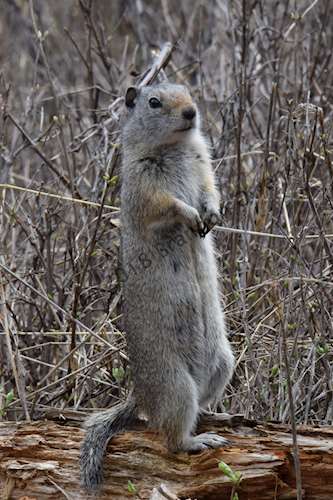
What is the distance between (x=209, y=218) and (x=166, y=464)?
4.06 feet

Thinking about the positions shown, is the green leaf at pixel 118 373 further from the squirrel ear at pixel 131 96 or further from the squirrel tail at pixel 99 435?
the squirrel ear at pixel 131 96

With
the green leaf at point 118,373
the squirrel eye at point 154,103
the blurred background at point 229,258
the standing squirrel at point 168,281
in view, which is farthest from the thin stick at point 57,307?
the squirrel eye at point 154,103

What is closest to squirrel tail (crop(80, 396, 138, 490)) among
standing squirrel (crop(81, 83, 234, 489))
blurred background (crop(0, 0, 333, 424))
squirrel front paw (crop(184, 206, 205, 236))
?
standing squirrel (crop(81, 83, 234, 489))

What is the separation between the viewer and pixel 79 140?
656 centimetres

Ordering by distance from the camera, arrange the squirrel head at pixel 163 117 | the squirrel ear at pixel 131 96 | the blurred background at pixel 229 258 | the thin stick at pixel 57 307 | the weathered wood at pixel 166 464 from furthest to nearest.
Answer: the thin stick at pixel 57 307
the blurred background at pixel 229 258
the squirrel ear at pixel 131 96
the squirrel head at pixel 163 117
the weathered wood at pixel 166 464

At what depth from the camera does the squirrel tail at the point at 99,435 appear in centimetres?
420

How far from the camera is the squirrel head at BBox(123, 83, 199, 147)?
4.52 m

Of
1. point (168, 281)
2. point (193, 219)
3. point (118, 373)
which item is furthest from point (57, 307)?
point (193, 219)

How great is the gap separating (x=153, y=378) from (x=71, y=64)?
6589 mm

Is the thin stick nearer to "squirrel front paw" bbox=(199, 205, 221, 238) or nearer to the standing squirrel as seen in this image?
the standing squirrel

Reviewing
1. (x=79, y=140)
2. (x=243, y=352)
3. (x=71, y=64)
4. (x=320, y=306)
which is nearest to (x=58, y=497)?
(x=243, y=352)

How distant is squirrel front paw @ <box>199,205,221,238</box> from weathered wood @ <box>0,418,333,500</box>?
949 mm

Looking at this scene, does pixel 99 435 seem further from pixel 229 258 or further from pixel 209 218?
pixel 229 258

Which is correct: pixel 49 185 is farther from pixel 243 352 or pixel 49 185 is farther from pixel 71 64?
pixel 71 64
